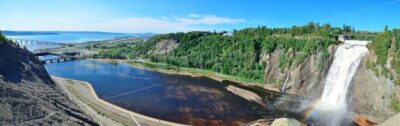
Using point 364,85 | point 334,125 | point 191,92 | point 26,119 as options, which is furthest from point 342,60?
point 26,119

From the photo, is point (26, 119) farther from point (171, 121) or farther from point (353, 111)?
point (353, 111)

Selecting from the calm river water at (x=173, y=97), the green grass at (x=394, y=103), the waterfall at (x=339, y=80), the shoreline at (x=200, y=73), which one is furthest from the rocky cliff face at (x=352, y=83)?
the calm river water at (x=173, y=97)

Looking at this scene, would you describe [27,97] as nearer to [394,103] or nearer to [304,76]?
[394,103]

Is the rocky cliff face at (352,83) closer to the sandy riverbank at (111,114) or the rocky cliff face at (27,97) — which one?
the sandy riverbank at (111,114)

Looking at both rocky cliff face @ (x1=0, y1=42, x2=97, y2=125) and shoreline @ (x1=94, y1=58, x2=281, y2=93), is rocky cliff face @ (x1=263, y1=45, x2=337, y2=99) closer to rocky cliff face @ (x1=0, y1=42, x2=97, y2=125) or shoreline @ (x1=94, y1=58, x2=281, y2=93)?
shoreline @ (x1=94, y1=58, x2=281, y2=93)

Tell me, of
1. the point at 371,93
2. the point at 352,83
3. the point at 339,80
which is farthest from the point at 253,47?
the point at 371,93

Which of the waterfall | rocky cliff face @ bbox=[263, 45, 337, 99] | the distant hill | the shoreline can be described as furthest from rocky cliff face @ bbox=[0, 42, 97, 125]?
the shoreline
